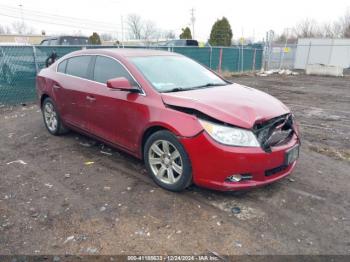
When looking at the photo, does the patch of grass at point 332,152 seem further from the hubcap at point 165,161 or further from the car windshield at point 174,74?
the hubcap at point 165,161

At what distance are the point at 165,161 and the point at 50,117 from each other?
320cm

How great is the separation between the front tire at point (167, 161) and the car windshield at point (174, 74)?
0.66 meters

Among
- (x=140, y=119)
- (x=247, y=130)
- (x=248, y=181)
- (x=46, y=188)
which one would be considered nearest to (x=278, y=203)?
(x=248, y=181)

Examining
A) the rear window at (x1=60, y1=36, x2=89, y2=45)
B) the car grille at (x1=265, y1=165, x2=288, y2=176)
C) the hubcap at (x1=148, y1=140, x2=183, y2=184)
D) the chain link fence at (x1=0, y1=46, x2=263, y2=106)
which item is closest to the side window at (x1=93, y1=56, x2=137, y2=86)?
the hubcap at (x1=148, y1=140, x2=183, y2=184)

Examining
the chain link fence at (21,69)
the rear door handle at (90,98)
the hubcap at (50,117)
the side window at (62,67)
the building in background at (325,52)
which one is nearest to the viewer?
the rear door handle at (90,98)

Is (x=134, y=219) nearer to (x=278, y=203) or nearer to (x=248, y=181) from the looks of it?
(x=248, y=181)

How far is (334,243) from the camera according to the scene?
2.78 metres

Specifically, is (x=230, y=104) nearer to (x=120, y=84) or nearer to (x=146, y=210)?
(x=120, y=84)

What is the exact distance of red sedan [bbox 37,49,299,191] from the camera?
3150 mm

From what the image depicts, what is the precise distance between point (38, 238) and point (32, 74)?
7550 mm

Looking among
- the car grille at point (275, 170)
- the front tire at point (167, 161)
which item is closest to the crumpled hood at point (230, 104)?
the front tire at point (167, 161)

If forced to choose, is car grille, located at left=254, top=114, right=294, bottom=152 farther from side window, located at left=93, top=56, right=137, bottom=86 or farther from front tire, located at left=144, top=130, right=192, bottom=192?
side window, located at left=93, top=56, right=137, bottom=86

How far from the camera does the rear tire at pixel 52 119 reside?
554 cm

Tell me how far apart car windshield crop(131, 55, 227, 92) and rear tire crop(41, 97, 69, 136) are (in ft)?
7.11
